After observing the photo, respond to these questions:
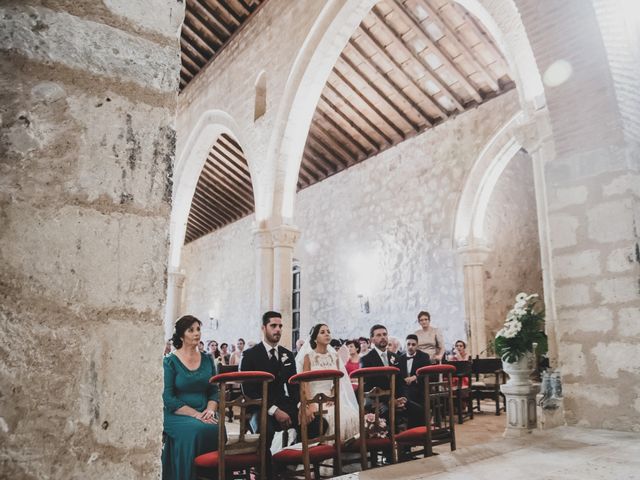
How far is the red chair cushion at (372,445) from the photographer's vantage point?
3.28 metres

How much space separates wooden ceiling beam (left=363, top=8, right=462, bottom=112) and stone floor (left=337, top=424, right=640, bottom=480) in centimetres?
717

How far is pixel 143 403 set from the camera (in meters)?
1.15

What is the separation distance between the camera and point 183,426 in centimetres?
297

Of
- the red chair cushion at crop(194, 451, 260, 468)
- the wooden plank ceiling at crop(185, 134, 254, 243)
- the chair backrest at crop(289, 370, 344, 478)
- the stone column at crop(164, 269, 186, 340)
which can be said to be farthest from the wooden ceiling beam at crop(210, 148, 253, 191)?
the red chair cushion at crop(194, 451, 260, 468)

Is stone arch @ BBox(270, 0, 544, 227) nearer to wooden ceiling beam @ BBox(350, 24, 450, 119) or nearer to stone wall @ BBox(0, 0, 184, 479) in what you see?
wooden ceiling beam @ BBox(350, 24, 450, 119)

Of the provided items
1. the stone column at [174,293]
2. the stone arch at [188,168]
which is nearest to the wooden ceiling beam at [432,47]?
the stone arch at [188,168]

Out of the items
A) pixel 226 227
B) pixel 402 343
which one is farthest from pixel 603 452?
pixel 226 227

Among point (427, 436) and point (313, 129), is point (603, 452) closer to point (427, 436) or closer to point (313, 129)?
point (427, 436)

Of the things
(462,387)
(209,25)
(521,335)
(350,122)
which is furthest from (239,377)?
(209,25)

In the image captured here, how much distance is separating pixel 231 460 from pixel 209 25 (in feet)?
33.6

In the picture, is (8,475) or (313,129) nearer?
(8,475)

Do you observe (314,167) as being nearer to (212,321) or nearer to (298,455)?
(212,321)

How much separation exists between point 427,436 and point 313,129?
9061mm

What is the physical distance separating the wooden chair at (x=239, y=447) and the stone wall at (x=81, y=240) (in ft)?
5.33
